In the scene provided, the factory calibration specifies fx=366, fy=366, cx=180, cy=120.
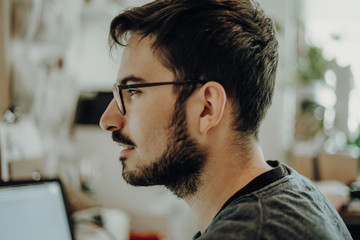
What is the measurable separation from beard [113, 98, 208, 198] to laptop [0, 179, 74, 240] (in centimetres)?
28

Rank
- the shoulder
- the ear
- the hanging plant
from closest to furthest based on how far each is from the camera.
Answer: the shoulder → the ear → the hanging plant

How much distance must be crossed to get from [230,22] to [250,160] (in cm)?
32

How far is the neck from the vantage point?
818mm

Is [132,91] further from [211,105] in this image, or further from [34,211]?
[34,211]

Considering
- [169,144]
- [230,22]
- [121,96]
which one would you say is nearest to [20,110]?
[121,96]

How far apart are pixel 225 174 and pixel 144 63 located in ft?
Answer: 1.03

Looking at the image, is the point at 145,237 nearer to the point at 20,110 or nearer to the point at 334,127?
the point at 20,110

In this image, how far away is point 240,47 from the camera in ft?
2.73

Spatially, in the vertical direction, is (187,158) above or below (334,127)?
above

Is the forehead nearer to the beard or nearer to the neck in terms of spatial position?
the beard

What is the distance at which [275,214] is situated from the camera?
632 millimetres

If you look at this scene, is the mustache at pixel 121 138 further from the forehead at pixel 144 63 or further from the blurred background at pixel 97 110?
the blurred background at pixel 97 110

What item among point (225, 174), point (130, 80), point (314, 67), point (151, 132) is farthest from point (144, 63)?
point (314, 67)

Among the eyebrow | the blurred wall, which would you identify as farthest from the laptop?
the blurred wall
